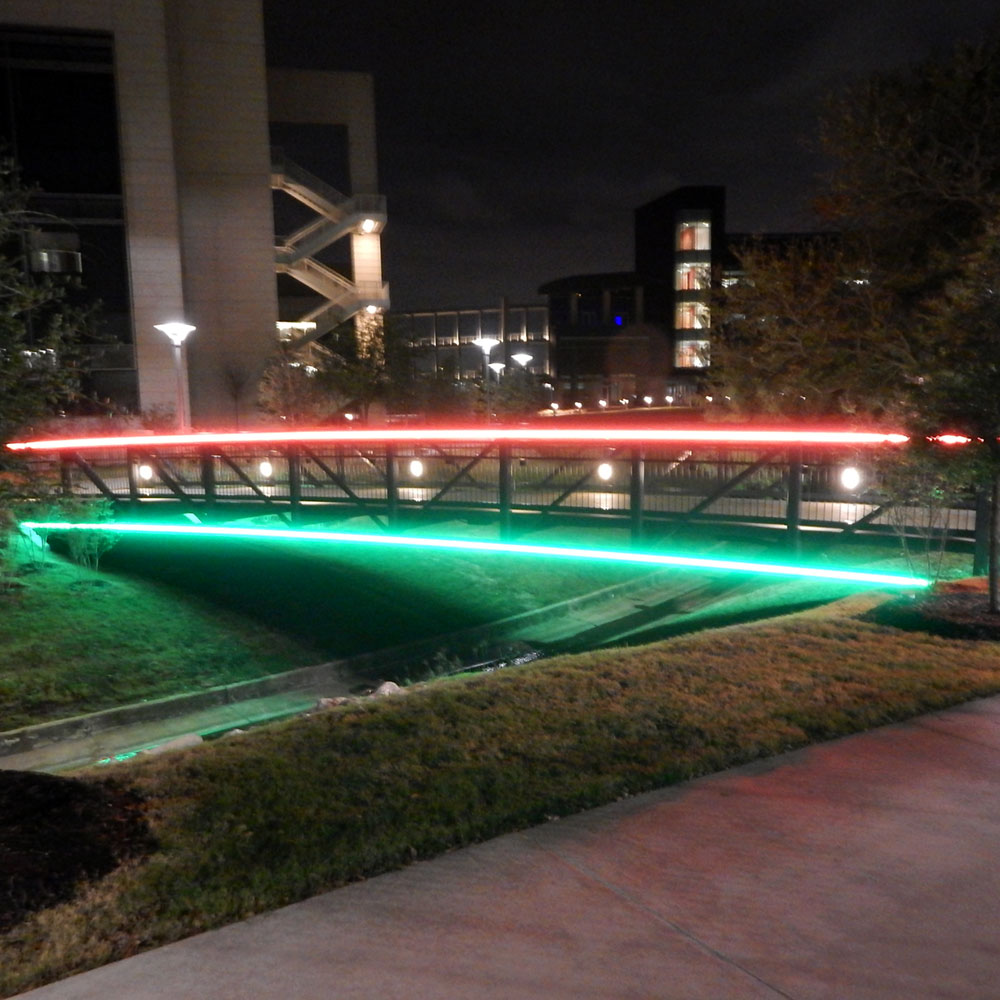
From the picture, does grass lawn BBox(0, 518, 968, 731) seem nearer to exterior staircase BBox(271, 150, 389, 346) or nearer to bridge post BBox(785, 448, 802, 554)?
bridge post BBox(785, 448, 802, 554)

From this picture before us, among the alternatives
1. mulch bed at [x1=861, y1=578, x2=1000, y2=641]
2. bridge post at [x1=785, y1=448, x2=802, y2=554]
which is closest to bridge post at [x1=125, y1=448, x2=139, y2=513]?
bridge post at [x1=785, y1=448, x2=802, y2=554]

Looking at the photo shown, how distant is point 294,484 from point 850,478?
997cm

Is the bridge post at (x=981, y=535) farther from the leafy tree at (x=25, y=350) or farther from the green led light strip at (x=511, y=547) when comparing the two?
the leafy tree at (x=25, y=350)

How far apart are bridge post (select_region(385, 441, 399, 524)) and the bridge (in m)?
0.03

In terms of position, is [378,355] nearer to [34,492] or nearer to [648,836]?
[34,492]

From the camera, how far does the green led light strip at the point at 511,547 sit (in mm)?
11555

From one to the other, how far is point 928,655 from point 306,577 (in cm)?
1161

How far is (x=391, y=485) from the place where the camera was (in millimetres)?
16281

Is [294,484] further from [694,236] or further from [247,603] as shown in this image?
[694,236]

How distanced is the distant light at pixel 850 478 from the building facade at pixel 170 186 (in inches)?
1112

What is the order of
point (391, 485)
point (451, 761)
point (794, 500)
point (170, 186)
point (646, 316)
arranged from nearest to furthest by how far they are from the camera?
point (451, 761), point (794, 500), point (391, 485), point (170, 186), point (646, 316)

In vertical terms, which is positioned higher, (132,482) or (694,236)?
(694,236)

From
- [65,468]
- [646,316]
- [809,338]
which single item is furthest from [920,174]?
[646,316]

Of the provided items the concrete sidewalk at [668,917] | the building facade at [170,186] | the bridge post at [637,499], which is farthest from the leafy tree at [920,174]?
the building facade at [170,186]
